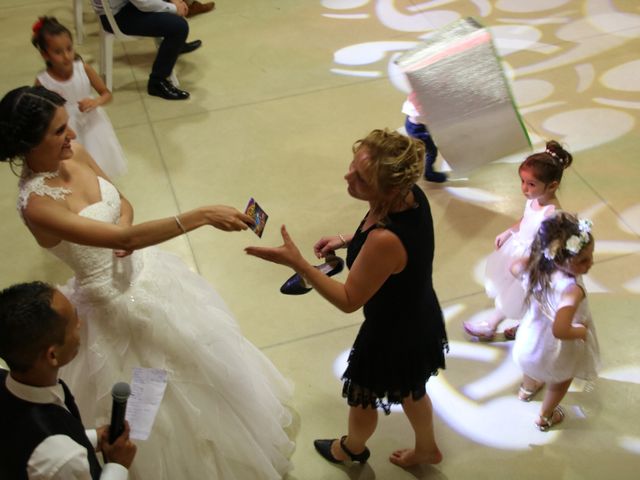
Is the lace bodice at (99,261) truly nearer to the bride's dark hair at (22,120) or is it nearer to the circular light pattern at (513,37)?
the bride's dark hair at (22,120)

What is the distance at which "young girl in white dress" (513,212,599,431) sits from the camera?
7.91 feet

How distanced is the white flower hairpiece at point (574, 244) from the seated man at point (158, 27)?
325 cm

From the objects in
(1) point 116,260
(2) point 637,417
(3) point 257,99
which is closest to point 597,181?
(2) point 637,417

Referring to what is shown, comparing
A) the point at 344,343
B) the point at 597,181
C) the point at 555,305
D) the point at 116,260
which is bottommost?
the point at 344,343

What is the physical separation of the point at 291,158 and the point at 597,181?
179 centimetres

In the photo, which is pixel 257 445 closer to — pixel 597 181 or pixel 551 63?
pixel 597 181

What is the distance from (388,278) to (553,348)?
88 centimetres

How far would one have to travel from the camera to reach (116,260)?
7.75 feet

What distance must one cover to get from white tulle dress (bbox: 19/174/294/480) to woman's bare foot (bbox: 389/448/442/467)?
488mm

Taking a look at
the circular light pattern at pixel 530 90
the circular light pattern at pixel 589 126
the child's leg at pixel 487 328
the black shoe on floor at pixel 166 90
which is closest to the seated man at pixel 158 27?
the black shoe on floor at pixel 166 90

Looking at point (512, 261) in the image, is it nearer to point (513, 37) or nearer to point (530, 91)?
point (530, 91)

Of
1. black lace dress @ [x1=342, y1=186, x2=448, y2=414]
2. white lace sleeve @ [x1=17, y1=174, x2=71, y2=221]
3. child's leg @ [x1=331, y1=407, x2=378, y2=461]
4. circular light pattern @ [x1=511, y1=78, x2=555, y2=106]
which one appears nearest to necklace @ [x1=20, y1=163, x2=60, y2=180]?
white lace sleeve @ [x1=17, y1=174, x2=71, y2=221]

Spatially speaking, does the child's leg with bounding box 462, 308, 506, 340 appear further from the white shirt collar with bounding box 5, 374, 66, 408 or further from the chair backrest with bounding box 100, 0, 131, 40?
the chair backrest with bounding box 100, 0, 131, 40

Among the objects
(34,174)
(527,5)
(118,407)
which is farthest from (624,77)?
(118,407)
